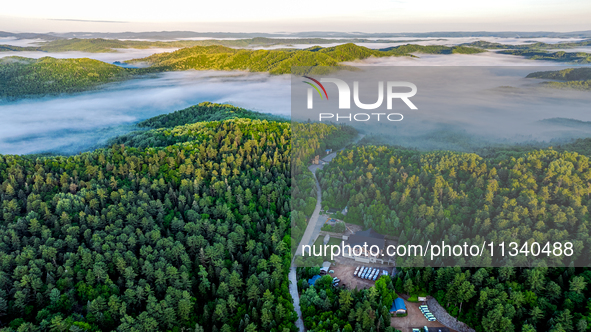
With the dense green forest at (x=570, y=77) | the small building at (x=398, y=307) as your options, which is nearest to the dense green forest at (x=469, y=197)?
the small building at (x=398, y=307)

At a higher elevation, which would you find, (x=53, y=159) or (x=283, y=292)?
(x=53, y=159)

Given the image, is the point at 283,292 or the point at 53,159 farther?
the point at 53,159

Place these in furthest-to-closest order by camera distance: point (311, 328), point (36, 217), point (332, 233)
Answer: point (332, 233) → point (36, 217) → point (311, 328)

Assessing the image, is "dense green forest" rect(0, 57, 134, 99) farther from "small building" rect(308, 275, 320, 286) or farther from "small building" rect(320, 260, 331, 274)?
"small building" rect(308, 275, 320, 286)

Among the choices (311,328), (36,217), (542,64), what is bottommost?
(311,328)

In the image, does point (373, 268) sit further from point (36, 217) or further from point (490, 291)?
point (36, 217)

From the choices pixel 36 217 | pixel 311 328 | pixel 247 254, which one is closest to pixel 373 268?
pixel 311 328

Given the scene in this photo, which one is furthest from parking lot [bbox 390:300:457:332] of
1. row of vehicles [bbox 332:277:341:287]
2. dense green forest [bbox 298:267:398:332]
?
row of vehicles [bbox 332:277:341:287]

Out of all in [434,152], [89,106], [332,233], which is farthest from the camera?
[89,106]
